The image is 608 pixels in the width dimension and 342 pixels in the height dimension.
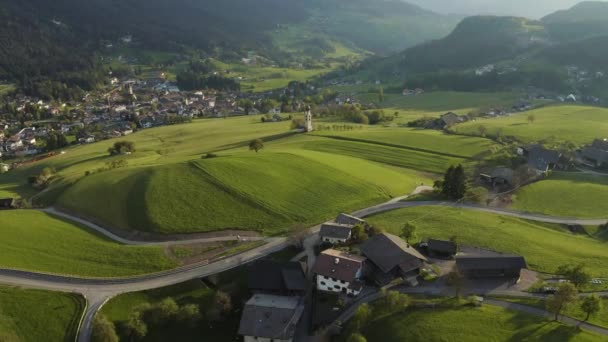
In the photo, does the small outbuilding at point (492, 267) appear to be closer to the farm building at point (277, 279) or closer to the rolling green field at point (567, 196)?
the farm building at point (277, 279)

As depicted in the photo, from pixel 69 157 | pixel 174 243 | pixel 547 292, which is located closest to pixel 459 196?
pixel 547 292

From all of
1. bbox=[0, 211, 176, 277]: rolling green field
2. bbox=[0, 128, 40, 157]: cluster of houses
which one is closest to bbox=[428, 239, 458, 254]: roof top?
bbox=[0, 211, 176, 277]: rolling green field

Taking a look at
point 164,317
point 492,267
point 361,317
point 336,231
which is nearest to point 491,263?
point 492,267

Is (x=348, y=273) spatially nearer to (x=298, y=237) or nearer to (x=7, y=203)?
(x=298, y=237)

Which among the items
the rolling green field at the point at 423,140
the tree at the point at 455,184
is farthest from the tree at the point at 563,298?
the rolling green field at the point at 423,140

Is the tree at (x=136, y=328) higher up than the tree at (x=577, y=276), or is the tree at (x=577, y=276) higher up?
the tree at (x=577, y=276)

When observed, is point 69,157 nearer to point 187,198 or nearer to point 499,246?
point 187,198

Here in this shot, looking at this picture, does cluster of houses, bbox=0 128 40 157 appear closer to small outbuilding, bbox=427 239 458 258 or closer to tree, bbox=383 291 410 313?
small outbuilding, bbox=427 239 458 258
